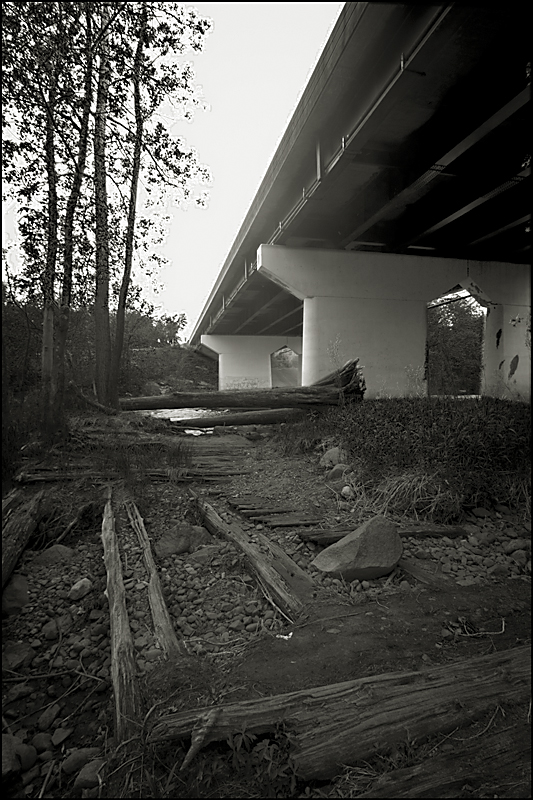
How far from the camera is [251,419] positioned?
7676mm

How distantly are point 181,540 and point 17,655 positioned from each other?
4.19ft

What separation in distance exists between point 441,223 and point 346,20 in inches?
213

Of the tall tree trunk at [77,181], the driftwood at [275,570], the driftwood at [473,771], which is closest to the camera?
the driftwood at [473,771]

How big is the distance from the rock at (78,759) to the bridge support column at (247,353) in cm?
2553

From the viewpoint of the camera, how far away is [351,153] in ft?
23.2

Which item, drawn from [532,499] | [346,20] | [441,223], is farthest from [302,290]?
[532,499]

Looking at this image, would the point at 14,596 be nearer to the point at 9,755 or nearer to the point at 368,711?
the point at 9,755

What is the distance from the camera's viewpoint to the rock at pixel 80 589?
263 centimetres

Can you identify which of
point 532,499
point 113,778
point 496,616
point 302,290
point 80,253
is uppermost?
point 302,290

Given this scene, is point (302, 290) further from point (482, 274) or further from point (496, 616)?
point (496, 616)

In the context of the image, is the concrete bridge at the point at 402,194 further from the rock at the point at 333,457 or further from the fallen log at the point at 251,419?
the fallen log at the point at 251,419

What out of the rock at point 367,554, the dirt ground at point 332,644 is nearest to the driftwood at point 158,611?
the dirt ground at point 332,644

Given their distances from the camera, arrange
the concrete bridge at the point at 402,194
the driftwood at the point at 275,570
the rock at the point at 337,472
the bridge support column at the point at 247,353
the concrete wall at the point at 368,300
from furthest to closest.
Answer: the bridge support column at the point at 247,353, the concrete wall at the point at 368,300, the concrete bridge at the point at 402,194, the rock at the point at 337,472, the driftwood at the point at 275,570

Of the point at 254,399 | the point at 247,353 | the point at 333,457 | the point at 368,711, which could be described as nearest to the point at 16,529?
the point at 368,711
